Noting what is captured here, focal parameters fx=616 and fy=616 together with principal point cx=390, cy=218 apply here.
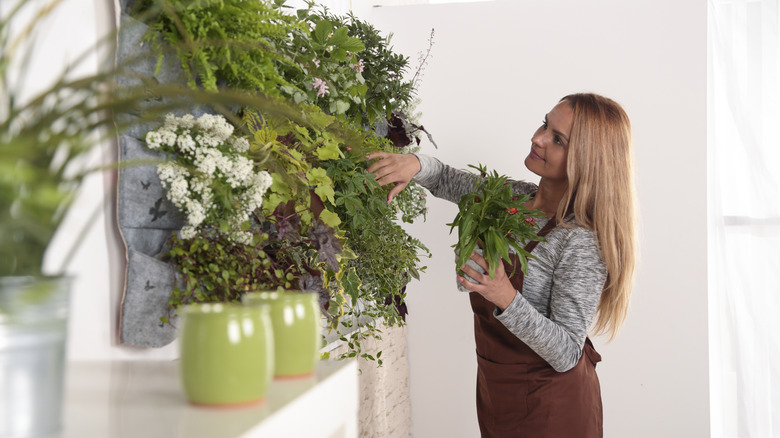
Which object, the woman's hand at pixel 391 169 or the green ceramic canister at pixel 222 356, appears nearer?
the green ceramic canister at pixel 222 356

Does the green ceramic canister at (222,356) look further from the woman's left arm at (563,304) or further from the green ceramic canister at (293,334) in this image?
the woman's left arm at (563,304)

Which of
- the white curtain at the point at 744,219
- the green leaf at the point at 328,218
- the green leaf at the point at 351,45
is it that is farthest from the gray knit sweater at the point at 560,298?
the white curtain at the point at 744,219

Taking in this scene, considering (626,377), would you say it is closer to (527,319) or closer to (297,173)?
(527,319)

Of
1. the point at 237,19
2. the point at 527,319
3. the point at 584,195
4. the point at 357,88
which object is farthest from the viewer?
the point at 584,195

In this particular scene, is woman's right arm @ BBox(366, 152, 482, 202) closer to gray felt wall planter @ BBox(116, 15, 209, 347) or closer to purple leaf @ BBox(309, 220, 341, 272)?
purple leaf @ BBox(309, 220, 341, 272)

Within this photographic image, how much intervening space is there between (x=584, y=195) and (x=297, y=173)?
1.03 m

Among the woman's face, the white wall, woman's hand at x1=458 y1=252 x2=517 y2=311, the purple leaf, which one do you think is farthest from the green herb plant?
the white wall

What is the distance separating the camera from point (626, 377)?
9.48 ft

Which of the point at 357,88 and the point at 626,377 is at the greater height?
the point at 357,88

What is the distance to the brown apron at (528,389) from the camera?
6.59 feet

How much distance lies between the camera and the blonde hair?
1.95 metres

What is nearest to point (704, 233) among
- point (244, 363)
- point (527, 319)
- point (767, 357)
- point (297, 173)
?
point (767, 357)

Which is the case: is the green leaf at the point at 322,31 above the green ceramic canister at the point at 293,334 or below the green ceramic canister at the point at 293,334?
above

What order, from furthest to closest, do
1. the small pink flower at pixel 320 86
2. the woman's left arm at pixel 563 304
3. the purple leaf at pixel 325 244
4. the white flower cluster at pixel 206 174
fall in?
the woman's left arm at pixel 563 304, the small pink flower at pixel 320 86, the purple leaf at pixel 325 244, the white flower cluster at pixel 206 174
